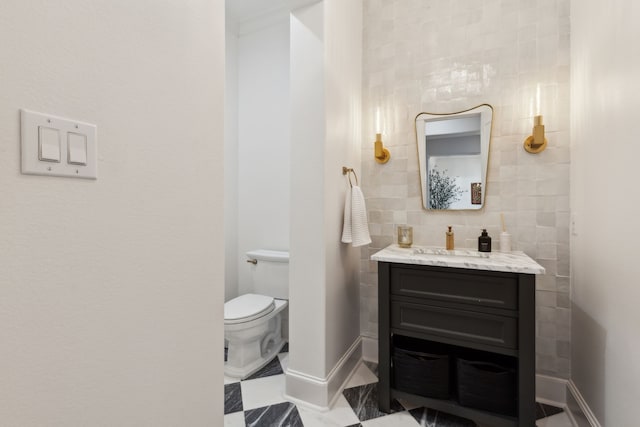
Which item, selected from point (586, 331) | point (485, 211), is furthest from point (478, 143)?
point (586, 331)

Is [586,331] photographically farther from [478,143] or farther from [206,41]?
[206,41]

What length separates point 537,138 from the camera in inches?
65.5

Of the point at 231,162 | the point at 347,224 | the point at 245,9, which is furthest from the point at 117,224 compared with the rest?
the point at 245,9

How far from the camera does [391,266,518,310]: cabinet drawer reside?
4.62ft

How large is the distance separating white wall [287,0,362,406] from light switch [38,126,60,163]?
119cm

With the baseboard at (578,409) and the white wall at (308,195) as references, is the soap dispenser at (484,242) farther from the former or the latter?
the white wall at (308,195)

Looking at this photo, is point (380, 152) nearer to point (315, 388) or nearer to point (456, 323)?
point (456, 323)

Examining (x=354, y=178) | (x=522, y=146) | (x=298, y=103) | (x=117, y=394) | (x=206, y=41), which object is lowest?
(x=117, y=394)

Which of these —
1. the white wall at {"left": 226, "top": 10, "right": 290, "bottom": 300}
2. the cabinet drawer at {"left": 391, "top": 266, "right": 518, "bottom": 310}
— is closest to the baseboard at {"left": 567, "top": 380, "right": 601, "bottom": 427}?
the cabinet drawer at {"left": 391, "top": 266, "right": 518, "bottom": 310}

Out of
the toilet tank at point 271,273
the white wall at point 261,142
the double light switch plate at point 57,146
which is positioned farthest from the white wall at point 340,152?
the double light switch plate at point 57,146

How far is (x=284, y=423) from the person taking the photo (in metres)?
1.54

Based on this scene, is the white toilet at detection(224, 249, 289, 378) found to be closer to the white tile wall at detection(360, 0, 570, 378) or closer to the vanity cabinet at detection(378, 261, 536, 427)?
the white tile wall at detection(360, 0, 570, 378)

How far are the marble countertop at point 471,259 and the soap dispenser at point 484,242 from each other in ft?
0.17

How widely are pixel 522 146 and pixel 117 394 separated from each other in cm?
215
